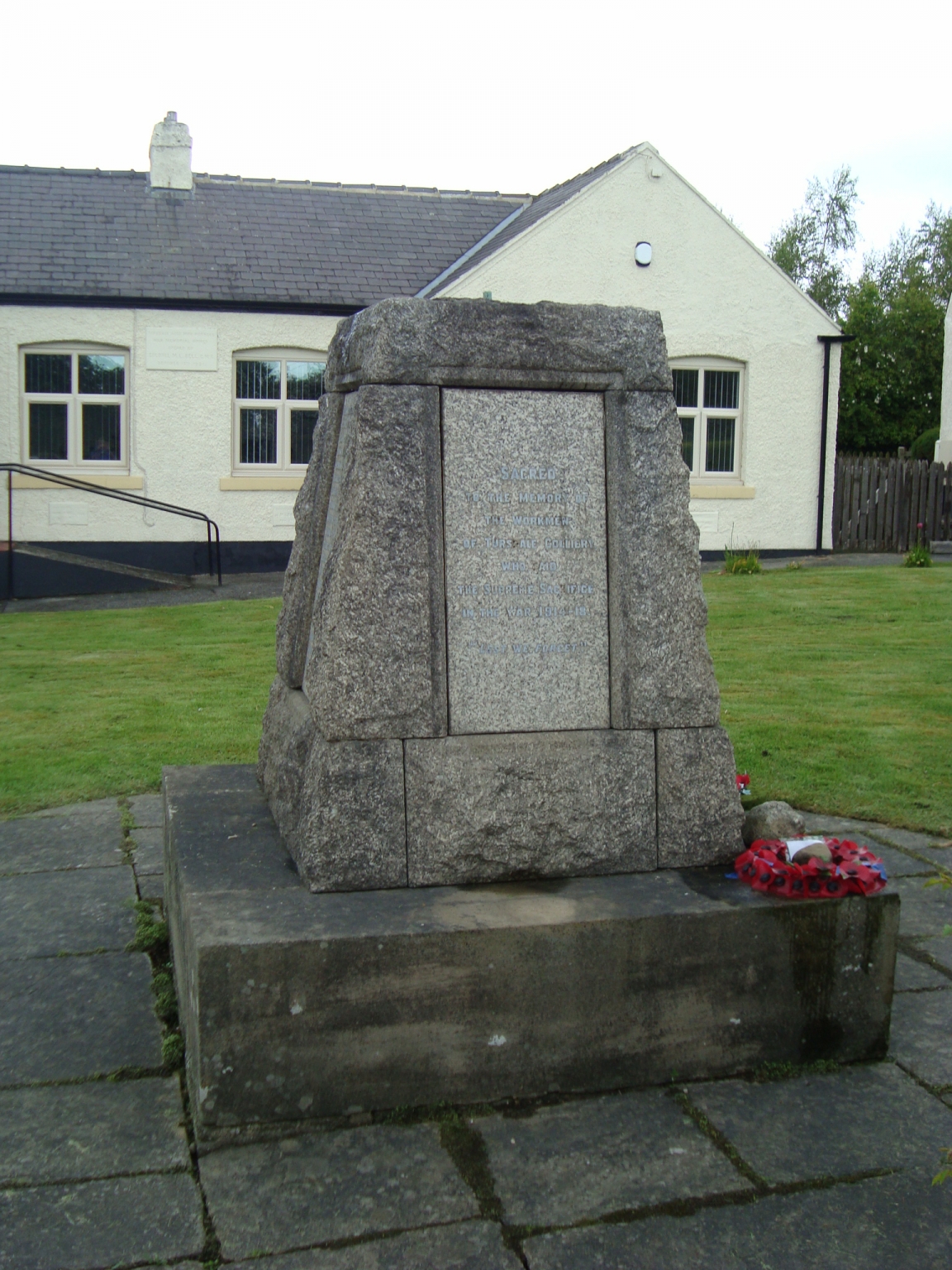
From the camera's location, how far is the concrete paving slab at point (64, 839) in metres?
4.64

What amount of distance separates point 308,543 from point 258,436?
1434 cm

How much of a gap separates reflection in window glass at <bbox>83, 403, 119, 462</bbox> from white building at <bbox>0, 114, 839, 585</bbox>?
27mm

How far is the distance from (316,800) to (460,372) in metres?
1.25

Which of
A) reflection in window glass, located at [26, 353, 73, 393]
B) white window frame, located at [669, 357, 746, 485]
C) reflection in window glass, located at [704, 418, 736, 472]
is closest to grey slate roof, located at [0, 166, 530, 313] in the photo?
reflection in window glass, located at [26, 353, 73, 393]

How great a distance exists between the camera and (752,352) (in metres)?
18.5

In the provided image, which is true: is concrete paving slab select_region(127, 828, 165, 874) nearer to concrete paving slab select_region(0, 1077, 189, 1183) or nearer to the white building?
concrete paving slab select_region(0, 1077, 189, 1183)

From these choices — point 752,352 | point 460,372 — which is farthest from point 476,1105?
point 752,352

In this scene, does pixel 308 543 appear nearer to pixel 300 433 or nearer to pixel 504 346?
pixel 504 346

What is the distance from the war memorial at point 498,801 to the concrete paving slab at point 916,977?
1.57ft

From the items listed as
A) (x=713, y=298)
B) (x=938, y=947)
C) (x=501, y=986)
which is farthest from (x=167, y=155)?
(x=501, y=986)

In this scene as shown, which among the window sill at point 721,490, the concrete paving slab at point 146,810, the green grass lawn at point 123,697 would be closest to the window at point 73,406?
the green grass lawn at point 123,697

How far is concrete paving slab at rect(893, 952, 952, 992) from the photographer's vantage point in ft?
11.7

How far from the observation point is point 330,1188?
98.8 inches

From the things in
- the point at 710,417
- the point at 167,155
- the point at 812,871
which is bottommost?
the point at 812,871
